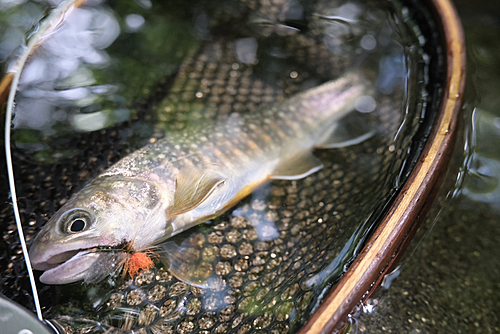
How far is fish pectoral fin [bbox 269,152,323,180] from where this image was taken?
202 cm

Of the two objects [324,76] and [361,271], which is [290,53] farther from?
[361,271]

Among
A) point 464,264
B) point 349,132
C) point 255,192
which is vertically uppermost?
point 349,132

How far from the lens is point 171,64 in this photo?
94.8 inches

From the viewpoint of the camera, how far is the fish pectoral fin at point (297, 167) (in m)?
2.02

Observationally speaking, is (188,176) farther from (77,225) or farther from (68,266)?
(68,266)

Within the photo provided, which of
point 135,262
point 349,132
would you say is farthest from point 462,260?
point 135,262

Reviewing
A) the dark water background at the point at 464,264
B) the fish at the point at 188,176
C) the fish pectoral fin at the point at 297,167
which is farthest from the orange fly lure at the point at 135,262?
the dark water background at the point at 464,264

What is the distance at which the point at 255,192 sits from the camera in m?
1.97

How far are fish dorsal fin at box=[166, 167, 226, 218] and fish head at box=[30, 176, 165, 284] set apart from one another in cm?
10

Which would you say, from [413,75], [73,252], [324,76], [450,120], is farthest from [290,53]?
[73,252]

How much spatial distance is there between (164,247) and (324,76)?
159 cm

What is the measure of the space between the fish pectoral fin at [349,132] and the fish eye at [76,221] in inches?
54.3

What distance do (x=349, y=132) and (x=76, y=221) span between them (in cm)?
164

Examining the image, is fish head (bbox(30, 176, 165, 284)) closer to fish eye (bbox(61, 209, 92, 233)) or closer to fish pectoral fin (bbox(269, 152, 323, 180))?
fish eye (bbox(61, 209, 92, 233))
